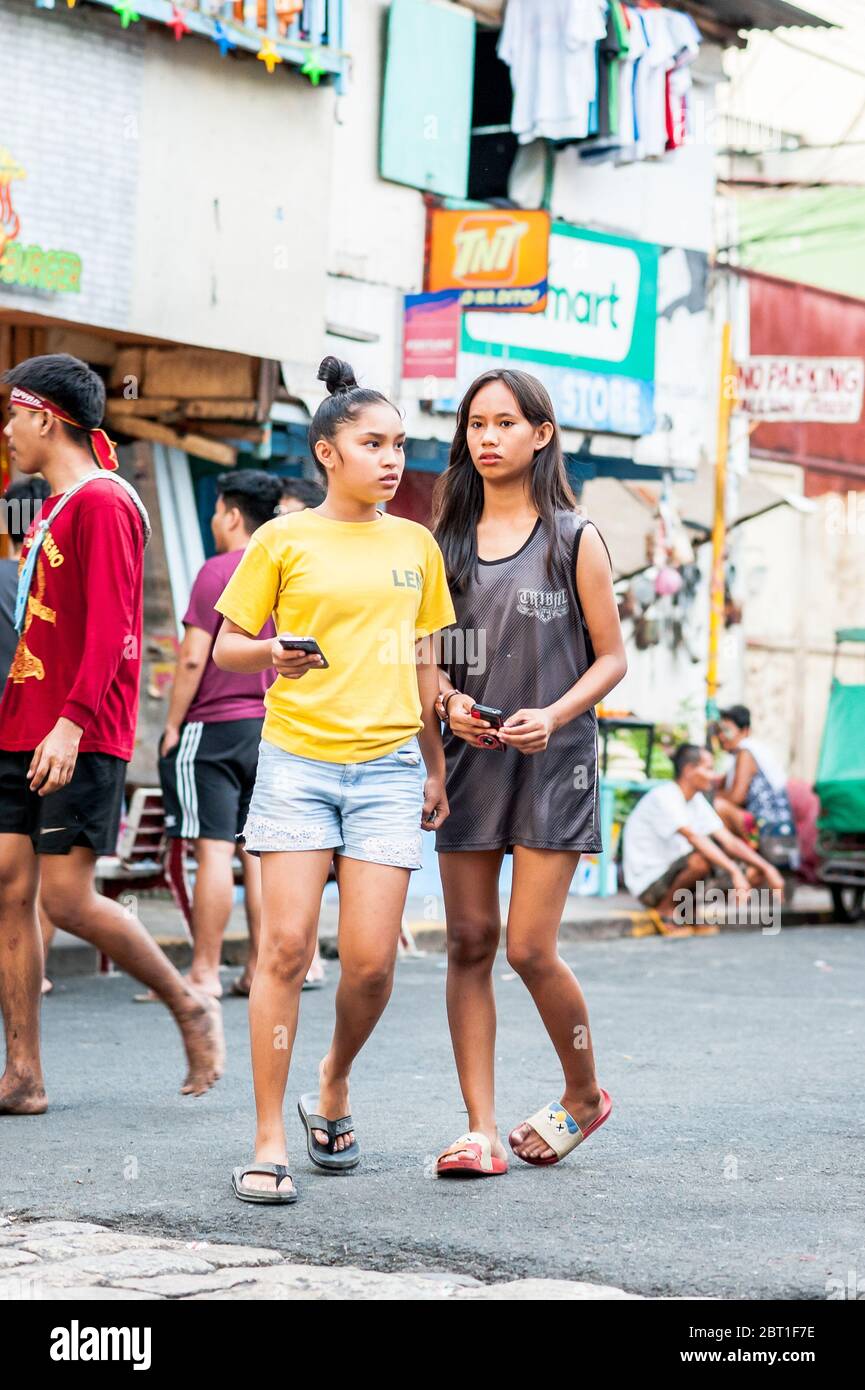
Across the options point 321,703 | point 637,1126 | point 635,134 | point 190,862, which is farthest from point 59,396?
point 635,134

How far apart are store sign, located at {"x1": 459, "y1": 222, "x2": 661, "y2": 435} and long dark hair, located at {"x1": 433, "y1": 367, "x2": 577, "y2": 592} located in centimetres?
965

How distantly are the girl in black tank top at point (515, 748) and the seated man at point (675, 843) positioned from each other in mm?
8674

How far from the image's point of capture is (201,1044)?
5.83 meters

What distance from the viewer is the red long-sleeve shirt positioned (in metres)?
5.63

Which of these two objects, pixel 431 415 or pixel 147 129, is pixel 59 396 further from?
pixel 431 415

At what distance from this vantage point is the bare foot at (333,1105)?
510 cm

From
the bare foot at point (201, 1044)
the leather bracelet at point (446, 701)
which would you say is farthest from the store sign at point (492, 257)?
the leather bracelet at point (446, 701)

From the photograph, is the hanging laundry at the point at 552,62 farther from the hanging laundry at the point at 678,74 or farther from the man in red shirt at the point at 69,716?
the man in red shirt at the point at 69,716

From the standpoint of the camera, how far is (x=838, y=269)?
87.2 ft

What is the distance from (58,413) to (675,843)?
8677 millimetres

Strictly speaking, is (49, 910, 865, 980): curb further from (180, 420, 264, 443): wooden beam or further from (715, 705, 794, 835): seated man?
(180, 420, 264, 443): wooden beam

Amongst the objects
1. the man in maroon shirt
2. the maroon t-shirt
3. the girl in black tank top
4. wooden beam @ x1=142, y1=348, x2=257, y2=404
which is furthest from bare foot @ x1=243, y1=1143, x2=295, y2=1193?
wooden beam @ x1=142, y1=348, x2=257, y2=404

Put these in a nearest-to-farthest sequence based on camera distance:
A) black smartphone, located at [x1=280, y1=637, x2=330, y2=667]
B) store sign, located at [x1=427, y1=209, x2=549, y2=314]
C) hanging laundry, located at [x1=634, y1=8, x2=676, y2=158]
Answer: black smartphone, located at [x1=280, y1=637, x2=330, y2=667]
store sign, located at [x1=427, y1=209, x2=549, y2=314]
hanging laundry, located at [x1=634, y1=8, x2=676, y2=158]
